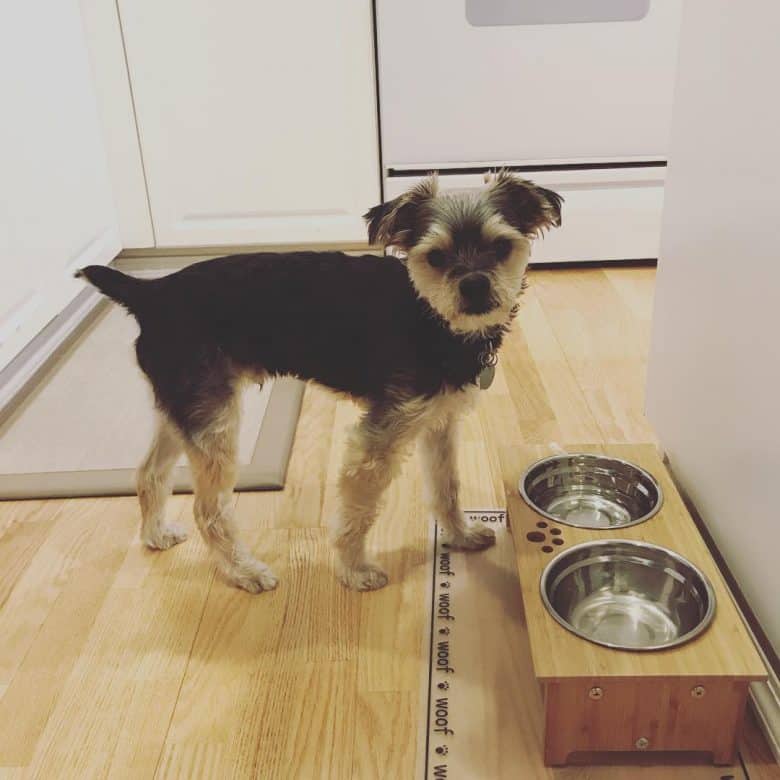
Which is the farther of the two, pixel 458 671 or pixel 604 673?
pixel 458 671

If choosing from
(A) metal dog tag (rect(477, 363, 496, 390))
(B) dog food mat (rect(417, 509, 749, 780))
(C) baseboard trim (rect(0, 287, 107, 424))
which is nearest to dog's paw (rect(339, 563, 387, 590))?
(B) dog food mat (rect(417, 509, 749, 780))

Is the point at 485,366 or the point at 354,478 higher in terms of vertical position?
the point at 485,366

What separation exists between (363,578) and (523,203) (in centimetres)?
77

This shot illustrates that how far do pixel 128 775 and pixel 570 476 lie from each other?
3.25 ft

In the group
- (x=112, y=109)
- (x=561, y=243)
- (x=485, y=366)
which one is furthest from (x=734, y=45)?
(x=112, y=109)

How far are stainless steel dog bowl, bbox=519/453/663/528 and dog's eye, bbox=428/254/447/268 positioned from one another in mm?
511

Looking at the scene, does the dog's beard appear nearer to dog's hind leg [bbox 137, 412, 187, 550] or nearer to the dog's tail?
the dog's tail

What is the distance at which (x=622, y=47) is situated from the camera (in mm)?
2918

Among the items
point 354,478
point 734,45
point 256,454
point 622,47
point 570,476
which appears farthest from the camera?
point 622,47

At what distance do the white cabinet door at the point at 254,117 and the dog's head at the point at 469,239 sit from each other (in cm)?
172

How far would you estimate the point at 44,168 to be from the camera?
2590 millimetres

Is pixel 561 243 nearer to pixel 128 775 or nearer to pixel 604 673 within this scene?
pixel 604 673

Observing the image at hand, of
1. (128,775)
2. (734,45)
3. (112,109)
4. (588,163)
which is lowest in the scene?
(128,775)

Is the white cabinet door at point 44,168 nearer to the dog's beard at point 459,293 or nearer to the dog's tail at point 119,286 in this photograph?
the dog's tail at point 119,286
